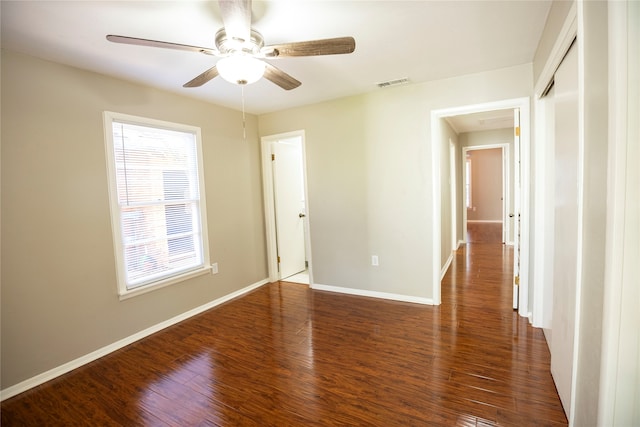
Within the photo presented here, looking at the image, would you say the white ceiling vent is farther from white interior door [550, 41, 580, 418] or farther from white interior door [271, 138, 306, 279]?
white interior door [271, 138, 306, 279]

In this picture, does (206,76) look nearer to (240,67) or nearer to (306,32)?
(240,67)

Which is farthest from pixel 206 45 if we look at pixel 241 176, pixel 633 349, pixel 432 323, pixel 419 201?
pixel 432 323

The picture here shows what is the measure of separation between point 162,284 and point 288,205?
6.87 ft

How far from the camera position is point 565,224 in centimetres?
165

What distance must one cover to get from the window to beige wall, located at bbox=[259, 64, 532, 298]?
1394 mm

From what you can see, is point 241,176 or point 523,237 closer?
point 523,237

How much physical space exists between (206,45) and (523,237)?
315cm

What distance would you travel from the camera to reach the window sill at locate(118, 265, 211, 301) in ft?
8.60

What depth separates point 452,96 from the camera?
292 cm

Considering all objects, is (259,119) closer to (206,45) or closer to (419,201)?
(206,45)

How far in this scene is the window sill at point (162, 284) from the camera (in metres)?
2.62

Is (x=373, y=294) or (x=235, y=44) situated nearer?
(x=235, y=44)

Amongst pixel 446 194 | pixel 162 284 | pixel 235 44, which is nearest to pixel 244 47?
pixel 235 44

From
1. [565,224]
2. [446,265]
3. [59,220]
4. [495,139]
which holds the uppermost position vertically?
[495,139]
